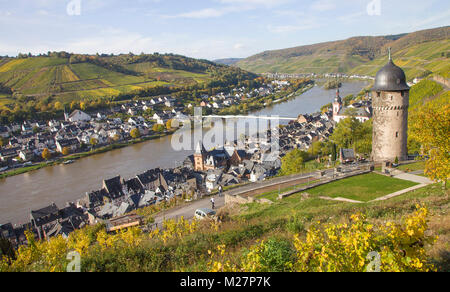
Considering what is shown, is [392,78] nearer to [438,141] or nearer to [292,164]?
[438,141]

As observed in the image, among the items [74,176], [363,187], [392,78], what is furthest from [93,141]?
[363,187]

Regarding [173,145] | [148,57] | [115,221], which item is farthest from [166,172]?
[148,57]

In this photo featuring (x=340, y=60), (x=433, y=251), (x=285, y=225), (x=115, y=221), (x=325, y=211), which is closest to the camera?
(x=433, y=251)

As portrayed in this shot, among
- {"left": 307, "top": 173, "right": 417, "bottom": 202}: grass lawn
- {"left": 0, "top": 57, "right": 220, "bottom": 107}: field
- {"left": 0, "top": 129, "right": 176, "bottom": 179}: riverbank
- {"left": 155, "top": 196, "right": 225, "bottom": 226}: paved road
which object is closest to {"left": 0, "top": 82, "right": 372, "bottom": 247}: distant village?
{"left": 155, "top": 196, "right": 225, "bottom": 226}: paved road

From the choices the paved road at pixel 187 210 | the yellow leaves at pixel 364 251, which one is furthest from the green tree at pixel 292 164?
the yellow leaves at pixel 364 251

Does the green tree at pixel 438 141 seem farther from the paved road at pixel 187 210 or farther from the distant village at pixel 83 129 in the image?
the distant village at pixel 83 129

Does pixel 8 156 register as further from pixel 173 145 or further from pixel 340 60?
pixel 340 60
